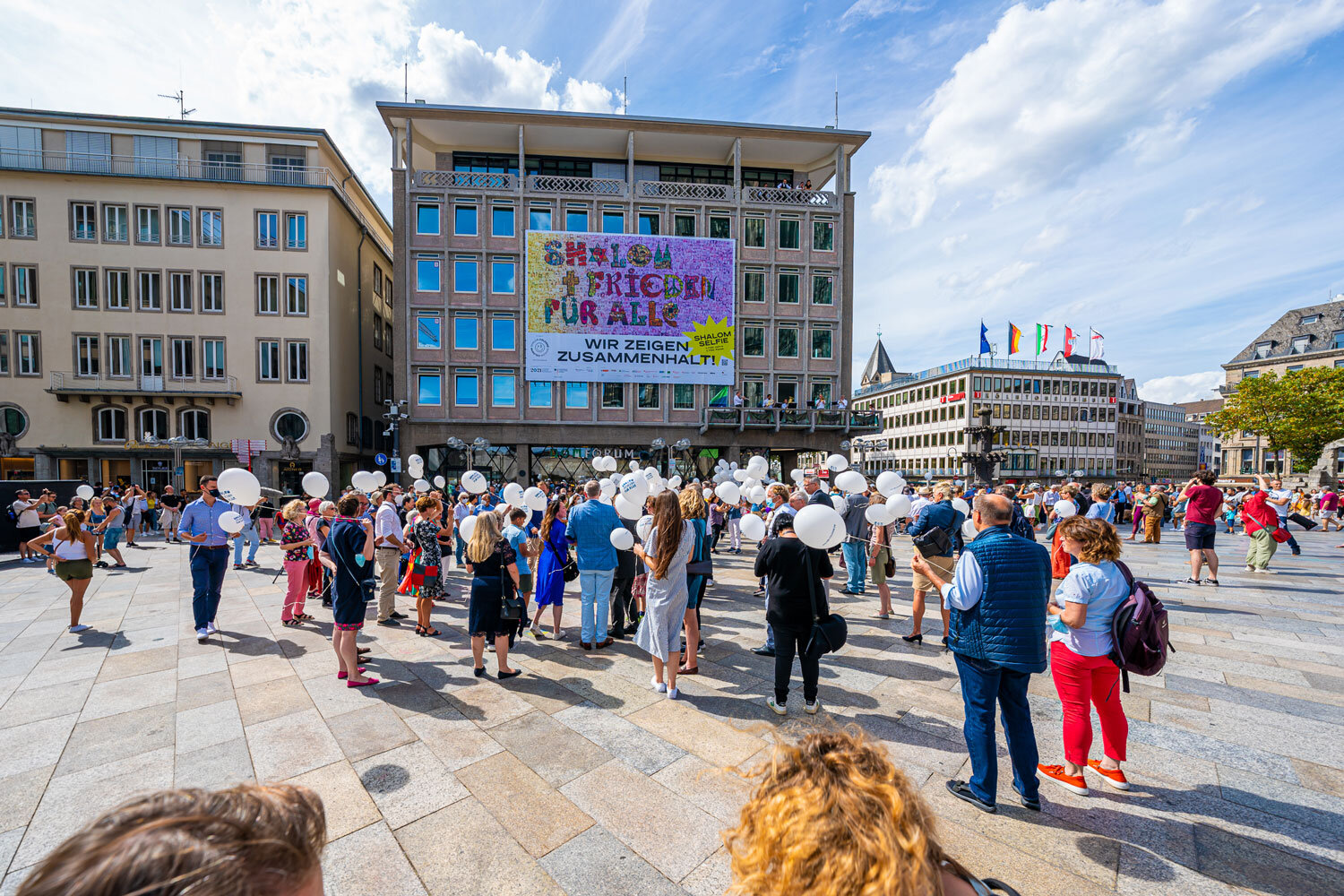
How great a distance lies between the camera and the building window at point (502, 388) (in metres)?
28.7

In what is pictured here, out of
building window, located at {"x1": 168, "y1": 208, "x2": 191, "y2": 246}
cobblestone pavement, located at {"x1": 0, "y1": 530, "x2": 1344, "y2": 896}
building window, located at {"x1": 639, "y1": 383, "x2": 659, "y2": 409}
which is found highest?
building window, located at {"x1": 168, "y1": 208, "x2": 191, "y2": 246}

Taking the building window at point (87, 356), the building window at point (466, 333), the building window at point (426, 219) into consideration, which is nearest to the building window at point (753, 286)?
the building window at point (466, 333)

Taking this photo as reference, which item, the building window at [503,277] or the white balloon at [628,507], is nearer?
the white balloon at [628,507]

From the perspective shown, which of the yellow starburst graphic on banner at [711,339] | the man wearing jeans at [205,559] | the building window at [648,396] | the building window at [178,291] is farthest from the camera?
the building window at [648,396]

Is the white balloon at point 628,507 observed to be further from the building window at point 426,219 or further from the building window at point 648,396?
the building window at point 426,219

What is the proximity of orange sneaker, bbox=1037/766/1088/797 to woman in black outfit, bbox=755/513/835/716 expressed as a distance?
67.1 inches

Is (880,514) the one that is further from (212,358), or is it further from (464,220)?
(212,358)

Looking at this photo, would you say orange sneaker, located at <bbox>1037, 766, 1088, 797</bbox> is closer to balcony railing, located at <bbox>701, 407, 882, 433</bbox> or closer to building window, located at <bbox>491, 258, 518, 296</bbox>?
balcony railing, located at <bbox>701, 407, 882, 433</bbox>

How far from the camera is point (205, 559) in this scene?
7.12 m

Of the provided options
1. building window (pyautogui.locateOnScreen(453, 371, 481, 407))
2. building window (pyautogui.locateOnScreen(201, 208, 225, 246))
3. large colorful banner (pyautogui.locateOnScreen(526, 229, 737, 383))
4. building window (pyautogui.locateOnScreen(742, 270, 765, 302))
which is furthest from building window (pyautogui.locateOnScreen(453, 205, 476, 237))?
building window (pyautogui.locateOnScreen(742, 270, 765, 302))

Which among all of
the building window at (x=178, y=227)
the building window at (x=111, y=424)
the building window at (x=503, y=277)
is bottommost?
the building window at (x=111, y=424)

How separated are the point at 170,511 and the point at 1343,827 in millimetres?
26576

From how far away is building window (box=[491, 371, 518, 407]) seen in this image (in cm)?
2872

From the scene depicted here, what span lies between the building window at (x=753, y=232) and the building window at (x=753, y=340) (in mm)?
4425
